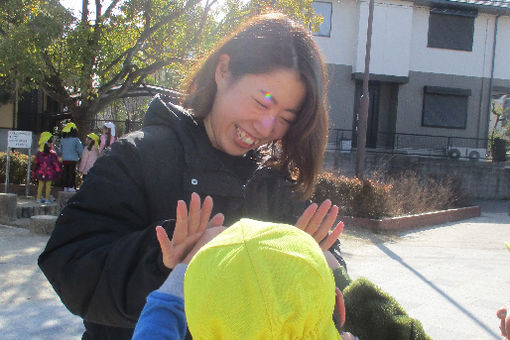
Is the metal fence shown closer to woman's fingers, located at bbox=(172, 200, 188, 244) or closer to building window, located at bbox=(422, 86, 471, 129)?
building window, located at bbox=(422, 86, 471, 129)

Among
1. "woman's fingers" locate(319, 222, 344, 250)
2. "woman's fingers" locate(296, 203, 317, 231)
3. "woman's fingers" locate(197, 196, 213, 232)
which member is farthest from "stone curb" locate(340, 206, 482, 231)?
"woman's fingers" locate(197, 196, 213, 232)

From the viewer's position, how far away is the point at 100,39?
9.14 meters

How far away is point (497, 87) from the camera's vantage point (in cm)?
1920

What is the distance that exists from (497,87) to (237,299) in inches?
837

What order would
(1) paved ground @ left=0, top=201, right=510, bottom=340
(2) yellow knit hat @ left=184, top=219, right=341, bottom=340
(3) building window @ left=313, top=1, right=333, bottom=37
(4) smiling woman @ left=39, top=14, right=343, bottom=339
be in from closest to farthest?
1. (2) yellow knit hat @ left=184, top=219, right=341, bottom=340
2. (4) smiling woman @ left=39, top=14, right=343, bottom=339
3. (1) paved ground @ left=0, top=201, right=510, bottom=340
4. (3) building window @ left=313, top=1, right=333, bottom=37

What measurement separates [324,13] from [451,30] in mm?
5251

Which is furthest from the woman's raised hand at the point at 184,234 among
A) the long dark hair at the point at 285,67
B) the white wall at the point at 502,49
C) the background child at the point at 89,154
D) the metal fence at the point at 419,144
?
the white wall at the point at 502,49

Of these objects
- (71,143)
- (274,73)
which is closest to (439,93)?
(71,143)

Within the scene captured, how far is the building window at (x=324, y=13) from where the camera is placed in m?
17.2

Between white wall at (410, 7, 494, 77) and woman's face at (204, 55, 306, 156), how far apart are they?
18424 mm

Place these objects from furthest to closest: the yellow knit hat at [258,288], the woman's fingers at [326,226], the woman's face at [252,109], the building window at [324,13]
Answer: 1. the building window at [324,13]
2. the woman's face at [252,109]
3. the woman's fingers at [326,226]
4. the yellow knit hat at [258,288]

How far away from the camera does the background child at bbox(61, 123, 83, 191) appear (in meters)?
9.80

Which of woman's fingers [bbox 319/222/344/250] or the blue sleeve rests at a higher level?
woman's fingers [bbox 319/222/344/250]

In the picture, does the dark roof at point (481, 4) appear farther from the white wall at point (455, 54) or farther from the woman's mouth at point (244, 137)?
the woman's mouth at point (244, 137)
